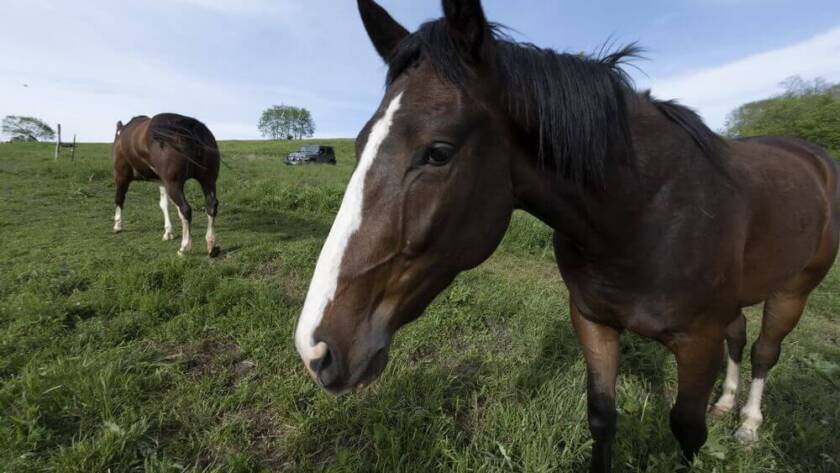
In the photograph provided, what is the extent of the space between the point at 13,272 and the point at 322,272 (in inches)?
202

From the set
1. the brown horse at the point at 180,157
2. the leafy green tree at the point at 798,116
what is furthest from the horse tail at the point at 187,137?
the leafy green tree at the point at 798,116

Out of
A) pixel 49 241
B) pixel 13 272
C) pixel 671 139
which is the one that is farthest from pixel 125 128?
pixel 671 139

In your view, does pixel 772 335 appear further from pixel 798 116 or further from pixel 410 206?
pixel 798 116

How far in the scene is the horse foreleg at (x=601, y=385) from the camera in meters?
1.89

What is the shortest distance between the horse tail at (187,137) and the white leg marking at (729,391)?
675 cm

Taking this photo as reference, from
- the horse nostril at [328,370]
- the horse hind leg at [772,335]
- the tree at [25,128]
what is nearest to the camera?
the horse nostril at [328,370]

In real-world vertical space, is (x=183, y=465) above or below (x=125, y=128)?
below

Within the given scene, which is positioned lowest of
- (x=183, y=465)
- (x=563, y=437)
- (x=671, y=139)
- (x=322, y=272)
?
(x=183, y=465)

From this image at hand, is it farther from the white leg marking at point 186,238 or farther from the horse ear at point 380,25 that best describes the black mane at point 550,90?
the white leg marking at point 186,238

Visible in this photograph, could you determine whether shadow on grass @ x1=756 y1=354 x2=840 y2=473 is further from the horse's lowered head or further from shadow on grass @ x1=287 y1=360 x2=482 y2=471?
the horse's lowered head

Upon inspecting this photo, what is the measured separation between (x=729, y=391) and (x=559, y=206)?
A: 2.55 meters

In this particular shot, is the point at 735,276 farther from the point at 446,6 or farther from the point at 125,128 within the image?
the point at 125,128

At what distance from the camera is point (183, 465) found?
190cm

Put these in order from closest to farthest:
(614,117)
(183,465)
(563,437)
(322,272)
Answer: (322,272), (614,117), (183,465), (563,437)
